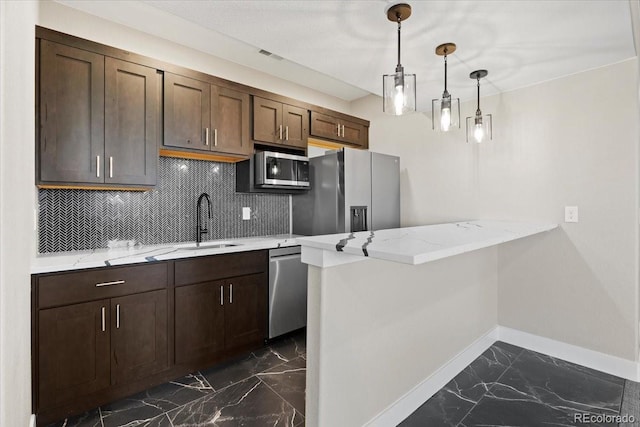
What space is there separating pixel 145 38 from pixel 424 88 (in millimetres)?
2439

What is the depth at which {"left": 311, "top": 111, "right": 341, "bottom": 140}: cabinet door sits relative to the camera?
3357 millimetres

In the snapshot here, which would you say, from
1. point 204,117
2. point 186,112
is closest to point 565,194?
point 204,117

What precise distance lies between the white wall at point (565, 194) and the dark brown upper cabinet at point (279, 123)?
4.74 ft

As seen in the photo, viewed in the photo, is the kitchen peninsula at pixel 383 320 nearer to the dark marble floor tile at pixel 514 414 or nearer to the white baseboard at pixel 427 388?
the white baseboard at pixel 427 388

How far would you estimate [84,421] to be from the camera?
1.81m

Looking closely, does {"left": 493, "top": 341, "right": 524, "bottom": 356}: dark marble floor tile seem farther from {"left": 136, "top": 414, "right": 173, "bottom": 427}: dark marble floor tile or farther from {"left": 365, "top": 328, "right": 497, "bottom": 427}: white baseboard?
{"left": 136, "top": 414, "right": 173, "bottom": 427}: dark marble floor tile

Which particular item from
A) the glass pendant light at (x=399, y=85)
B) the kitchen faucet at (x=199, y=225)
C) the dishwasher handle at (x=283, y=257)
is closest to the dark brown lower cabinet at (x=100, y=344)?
the kitchen faucet at (x=199, y=225)

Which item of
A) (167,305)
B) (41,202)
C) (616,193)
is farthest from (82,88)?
(616,193)

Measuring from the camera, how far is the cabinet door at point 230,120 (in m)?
2.63

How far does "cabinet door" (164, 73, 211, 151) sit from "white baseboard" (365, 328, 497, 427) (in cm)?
227

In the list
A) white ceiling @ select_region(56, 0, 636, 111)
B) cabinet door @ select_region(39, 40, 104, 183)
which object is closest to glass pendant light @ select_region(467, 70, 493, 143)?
white ceiling @ select_region(56, 0, 636, 111)

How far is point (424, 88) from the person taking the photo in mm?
2814

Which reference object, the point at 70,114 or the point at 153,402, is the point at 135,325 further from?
the point at 70,114

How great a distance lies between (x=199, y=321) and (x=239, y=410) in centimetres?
68
